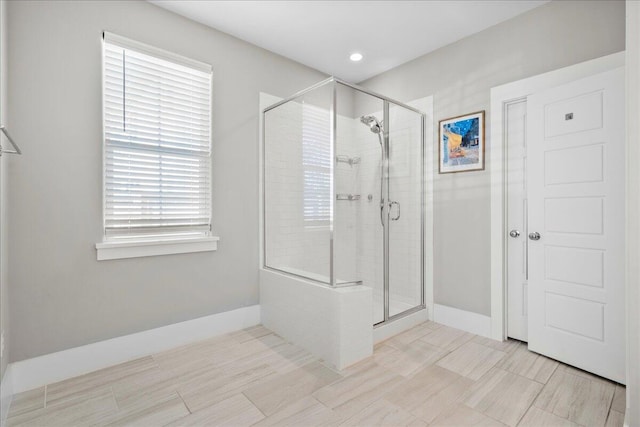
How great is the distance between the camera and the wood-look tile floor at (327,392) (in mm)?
1712

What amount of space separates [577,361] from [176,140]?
11.1ft

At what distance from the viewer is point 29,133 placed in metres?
1.99

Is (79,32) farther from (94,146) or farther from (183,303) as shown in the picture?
(183,303)

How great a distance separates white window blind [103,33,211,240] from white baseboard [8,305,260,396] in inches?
29.5

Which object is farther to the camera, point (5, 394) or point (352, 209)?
point (352, 209)

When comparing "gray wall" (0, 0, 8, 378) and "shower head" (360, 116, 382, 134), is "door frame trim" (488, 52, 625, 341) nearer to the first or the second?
"shower head" (360, 116, 382, 134)

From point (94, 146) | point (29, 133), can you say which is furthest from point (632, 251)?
point (29, 133)

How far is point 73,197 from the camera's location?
213 centimetres

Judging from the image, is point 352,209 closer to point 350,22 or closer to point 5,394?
point 350,22

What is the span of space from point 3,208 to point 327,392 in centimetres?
217

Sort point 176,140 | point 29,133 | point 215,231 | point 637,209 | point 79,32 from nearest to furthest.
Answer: point 637,209 → point 29,133 → point 79,32 → point 176,140 → point 215,231

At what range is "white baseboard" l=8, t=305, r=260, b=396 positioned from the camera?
6.50 feet

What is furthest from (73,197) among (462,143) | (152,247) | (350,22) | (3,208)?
(462,143)

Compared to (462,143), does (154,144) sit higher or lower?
lower
